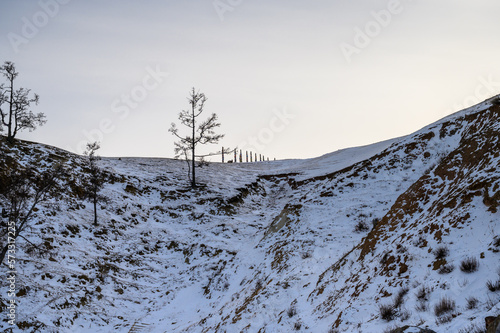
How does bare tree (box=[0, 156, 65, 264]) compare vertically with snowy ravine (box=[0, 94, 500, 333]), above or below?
above

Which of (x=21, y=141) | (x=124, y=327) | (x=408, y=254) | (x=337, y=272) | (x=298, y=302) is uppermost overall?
(x=21, y=141)

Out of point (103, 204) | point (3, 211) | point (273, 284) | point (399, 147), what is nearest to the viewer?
point (273, 284)

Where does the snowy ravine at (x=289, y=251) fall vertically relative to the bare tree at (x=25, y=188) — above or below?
below

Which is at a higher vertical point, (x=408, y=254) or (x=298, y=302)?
(x=408, y=254)

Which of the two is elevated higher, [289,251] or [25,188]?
[25,188]

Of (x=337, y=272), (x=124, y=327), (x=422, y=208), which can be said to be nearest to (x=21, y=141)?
(x=124, y=327)

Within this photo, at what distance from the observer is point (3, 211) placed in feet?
56.1

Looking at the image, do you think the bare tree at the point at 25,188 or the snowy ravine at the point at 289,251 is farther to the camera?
the bare tree at the point at 25,188

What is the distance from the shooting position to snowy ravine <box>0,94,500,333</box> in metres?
8.41

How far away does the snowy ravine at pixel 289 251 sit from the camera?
8.41 m

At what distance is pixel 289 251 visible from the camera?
1644 centimetres

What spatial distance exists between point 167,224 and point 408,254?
18.7 metres

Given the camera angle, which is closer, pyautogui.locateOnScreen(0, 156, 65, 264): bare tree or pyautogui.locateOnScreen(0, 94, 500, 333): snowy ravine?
pyautogui.locateOnScreen(0, 94, 500, 333): snowy ravine

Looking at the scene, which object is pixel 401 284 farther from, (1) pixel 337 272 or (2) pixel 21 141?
(2) pixel 21 141
